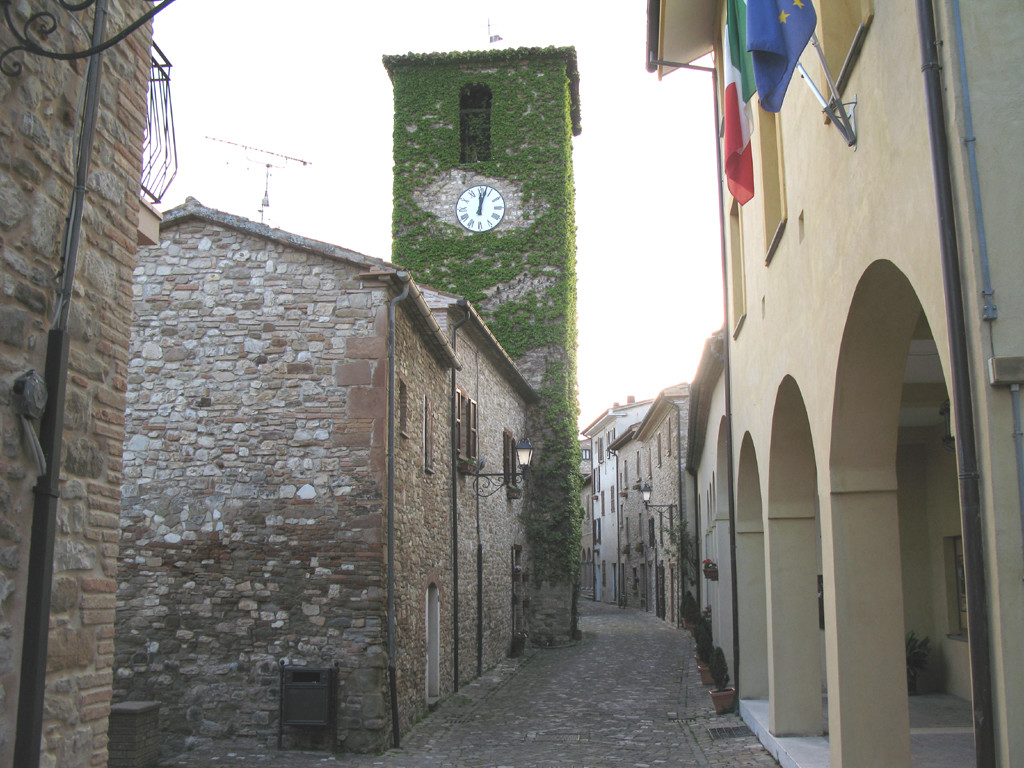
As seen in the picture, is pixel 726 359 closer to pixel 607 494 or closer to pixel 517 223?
pixel 517 223

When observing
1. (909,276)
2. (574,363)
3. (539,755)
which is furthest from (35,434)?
(574,363)

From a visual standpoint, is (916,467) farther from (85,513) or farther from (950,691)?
(85,513)

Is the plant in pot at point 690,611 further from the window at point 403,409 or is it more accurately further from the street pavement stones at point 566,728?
the window at point 403,409

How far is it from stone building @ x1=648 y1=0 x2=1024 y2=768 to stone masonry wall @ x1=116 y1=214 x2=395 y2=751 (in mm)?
4241

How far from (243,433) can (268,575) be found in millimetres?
1595

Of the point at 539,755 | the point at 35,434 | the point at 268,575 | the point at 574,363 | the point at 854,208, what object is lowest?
the point at 539,755

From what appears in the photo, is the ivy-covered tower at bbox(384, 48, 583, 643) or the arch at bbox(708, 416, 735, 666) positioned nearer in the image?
the arch at bbox(708, 416, 735, 666)

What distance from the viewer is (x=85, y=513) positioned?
4227 millimetres

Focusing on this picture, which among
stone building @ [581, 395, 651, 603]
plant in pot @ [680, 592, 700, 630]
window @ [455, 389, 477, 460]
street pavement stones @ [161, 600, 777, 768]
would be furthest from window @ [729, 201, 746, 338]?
stone building @ [581, 395, 651, 603]

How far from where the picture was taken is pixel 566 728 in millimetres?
11391

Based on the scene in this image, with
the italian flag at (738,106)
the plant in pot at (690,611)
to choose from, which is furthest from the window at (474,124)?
the italian flag at (738,106)

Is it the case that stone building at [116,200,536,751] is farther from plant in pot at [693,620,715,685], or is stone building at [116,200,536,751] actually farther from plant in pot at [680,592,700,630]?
plant in pot at [680,592,700,630]

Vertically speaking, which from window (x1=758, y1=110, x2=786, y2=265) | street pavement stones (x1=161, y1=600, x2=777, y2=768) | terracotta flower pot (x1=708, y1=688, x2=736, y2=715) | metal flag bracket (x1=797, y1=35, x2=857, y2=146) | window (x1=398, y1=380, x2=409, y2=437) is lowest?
street pavement stones (x1=161, y1=600, x2=777, y2=768)

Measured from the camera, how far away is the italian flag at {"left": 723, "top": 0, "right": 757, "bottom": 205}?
23.0 feet
